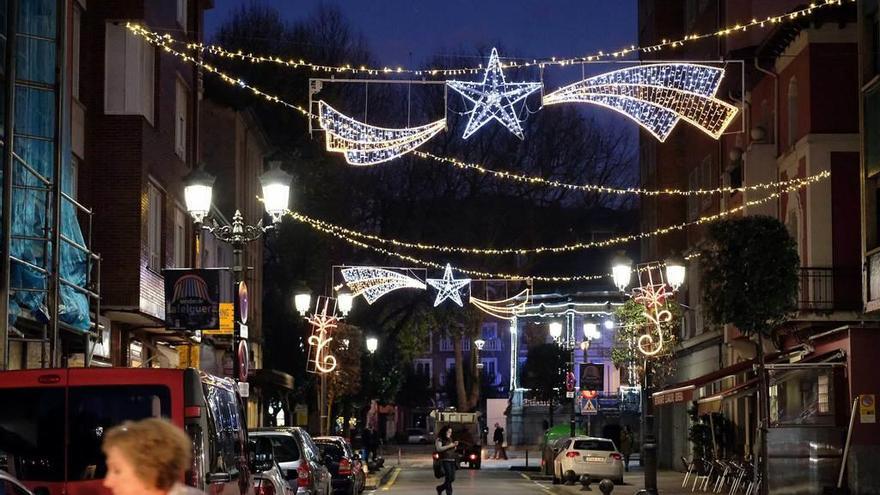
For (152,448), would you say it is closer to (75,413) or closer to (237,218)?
(75,413)

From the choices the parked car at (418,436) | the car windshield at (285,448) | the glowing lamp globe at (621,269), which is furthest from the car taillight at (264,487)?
the parked car at (418,436)

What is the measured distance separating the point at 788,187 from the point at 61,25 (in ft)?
55.9

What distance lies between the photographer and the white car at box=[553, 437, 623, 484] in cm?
4150

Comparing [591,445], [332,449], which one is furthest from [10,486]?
[591,445]

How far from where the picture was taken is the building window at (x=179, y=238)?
35500mm

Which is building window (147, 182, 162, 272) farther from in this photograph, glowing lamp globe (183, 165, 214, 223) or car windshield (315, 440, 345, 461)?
glowing lamp globe (183, 165, 214, 223)

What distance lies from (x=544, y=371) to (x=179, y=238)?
46989 mm

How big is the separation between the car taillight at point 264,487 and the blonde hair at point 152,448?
12821 mm

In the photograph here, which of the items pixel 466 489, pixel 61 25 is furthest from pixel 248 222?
pixel 61 25

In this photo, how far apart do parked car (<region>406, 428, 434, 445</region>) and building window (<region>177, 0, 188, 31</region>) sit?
75748mm

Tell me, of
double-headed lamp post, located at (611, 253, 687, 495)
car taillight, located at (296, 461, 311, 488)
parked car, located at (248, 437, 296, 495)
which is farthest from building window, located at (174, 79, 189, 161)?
parked car, located at (248, 437, 296, 495)

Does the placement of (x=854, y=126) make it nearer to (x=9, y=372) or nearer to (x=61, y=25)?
(x=61, y=25)

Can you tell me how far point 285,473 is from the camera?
916 inches

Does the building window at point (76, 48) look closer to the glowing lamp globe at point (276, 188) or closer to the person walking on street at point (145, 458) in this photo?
the glowing lamp globe at point (276, 188)
